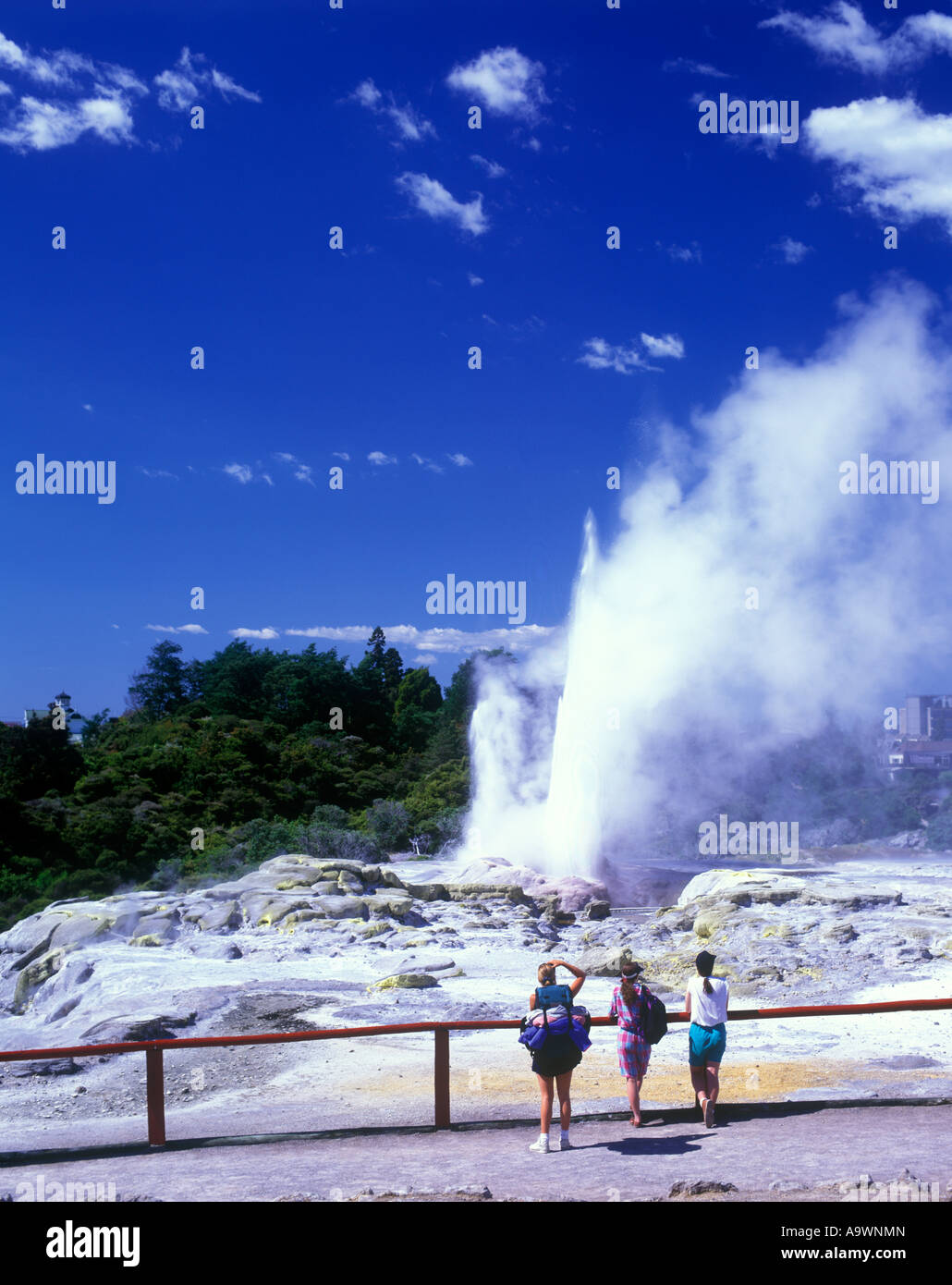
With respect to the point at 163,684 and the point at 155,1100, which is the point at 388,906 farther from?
the point at 163,684

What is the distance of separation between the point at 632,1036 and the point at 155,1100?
3.87m

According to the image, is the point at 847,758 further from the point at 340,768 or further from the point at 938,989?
the point at 938,989

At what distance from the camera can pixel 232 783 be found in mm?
48125

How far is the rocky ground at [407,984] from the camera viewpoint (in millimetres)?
11477

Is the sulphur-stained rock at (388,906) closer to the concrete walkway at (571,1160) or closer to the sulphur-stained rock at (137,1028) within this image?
the sulphur-stained rock at (137,1028)

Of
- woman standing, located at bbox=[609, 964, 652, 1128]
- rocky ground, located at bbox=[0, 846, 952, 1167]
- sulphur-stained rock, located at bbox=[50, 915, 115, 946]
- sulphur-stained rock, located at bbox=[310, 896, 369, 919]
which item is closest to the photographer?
woman standing, located at bbox=[609, 964, 652, 1128]

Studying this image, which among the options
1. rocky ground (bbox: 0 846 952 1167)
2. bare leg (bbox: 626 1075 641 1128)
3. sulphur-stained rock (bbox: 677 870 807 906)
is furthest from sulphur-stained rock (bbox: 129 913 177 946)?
bare leg (bbox: 626 1075 641 1128)

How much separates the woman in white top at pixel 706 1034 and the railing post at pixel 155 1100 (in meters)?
4.27

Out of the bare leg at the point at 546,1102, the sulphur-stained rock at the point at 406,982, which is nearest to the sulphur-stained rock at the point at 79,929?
the sulphur-stained rock at the point at 406,982

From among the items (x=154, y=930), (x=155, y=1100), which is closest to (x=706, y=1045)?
(x=155, y=1100)

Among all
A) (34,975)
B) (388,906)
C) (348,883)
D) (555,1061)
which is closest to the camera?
(555,1061)

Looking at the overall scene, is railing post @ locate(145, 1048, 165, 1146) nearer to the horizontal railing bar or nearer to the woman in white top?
the horizontal railing bar

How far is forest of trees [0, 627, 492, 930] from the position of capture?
3878 centimetres

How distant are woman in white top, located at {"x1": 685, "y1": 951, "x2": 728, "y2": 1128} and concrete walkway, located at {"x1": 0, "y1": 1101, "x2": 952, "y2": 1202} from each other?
0.28 metres
